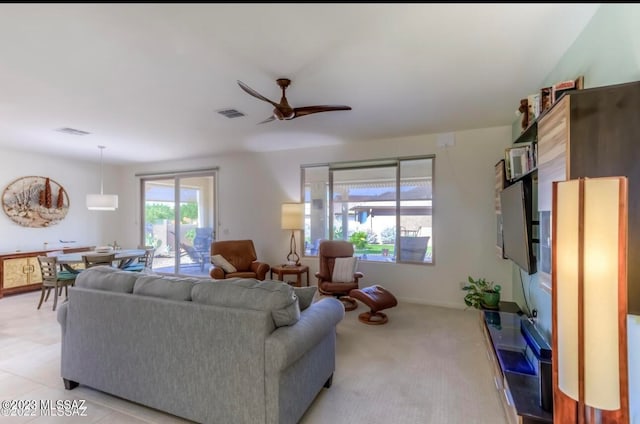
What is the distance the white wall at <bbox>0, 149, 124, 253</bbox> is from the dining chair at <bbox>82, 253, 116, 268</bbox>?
2336 mm

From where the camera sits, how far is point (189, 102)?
3.31 meters

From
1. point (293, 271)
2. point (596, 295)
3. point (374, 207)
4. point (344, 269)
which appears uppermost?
point (374, 207)

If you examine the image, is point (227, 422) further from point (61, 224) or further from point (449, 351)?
point (61, 224)

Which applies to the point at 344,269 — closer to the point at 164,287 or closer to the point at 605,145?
the point at 164,287

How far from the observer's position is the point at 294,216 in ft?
17.1

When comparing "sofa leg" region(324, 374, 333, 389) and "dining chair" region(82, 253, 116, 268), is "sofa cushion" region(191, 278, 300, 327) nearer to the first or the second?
"sofa leg" region(324, 374, 333, 389)

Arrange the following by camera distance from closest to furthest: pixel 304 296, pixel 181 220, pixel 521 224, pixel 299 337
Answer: pixel 299 337
pixel 304 296
pixel 521 224
pixel 181 220

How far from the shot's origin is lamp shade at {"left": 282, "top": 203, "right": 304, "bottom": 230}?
5.21 meters

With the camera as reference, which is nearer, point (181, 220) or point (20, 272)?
point (20, 272)

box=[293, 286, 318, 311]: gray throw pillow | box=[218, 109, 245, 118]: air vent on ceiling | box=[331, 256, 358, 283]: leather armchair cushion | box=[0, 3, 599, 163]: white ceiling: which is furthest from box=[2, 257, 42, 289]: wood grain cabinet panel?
box=[293, 286, 318, 311]: gray throw pillow

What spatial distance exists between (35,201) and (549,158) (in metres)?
7.80

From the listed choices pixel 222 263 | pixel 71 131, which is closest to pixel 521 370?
pixel 222 263

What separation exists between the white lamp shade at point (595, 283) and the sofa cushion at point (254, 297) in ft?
4.42

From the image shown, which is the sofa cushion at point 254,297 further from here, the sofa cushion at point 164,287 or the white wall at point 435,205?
the white wall at point 435,205
